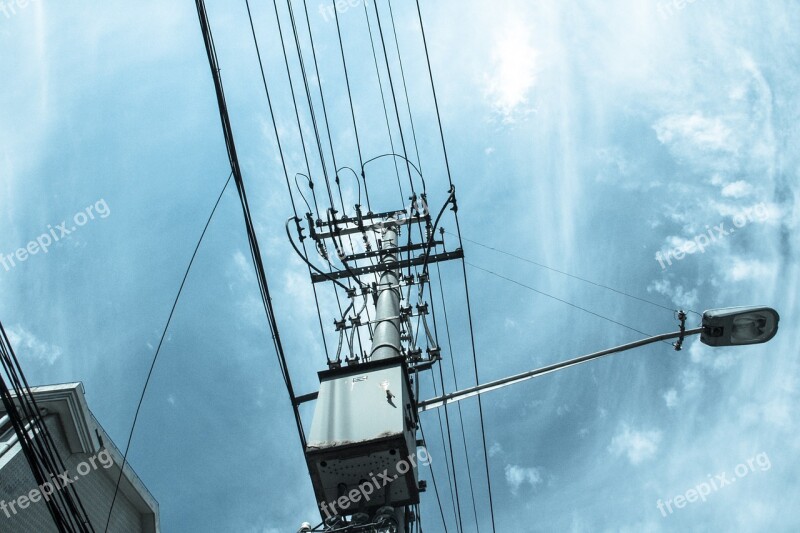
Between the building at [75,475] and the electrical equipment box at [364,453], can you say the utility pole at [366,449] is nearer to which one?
the electrical equipment box at [364,453]

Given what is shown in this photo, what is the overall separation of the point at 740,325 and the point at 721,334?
0.20 metres

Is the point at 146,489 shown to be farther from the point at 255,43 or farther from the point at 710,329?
the point at 710,329

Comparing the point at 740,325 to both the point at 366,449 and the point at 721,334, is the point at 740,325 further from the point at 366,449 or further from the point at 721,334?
the point at 366,449

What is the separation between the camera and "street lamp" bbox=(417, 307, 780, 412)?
548 cm

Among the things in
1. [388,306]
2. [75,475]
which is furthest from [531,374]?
[75,475]

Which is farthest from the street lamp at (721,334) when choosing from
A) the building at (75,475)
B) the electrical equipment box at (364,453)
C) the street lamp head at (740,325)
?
the building at (75,475)

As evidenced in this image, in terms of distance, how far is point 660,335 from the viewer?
5.66 metres

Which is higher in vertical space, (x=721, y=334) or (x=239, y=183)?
(x=239, y=183)

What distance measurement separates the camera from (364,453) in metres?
4.37

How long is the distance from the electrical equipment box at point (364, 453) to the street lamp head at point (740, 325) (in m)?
3.33

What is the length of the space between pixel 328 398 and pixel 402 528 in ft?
4.16

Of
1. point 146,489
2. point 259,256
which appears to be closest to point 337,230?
point 259,256

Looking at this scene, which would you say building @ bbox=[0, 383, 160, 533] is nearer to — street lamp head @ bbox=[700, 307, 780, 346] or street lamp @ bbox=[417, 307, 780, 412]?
street lamp @ bbox=[417, 307, 780, 412]

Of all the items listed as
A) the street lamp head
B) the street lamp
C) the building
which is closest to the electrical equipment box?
the street lamp
